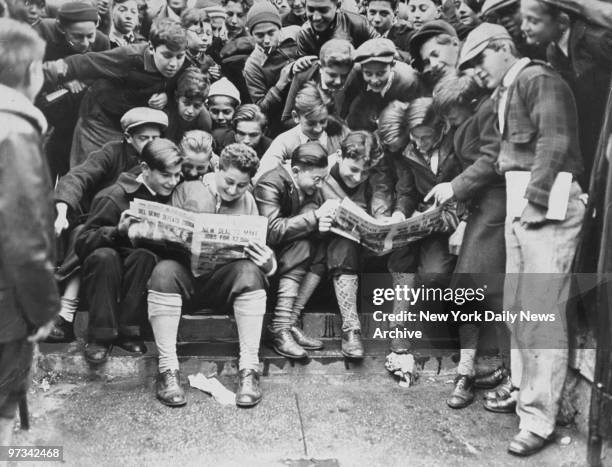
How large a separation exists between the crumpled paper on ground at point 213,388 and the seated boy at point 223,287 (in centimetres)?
8

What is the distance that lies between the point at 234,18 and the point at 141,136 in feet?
3.09

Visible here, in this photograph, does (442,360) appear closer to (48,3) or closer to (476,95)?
(476,95)

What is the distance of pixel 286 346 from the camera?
452cm

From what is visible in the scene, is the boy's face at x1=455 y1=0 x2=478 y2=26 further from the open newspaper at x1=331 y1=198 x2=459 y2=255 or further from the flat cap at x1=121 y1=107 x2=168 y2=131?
the flat cap at x1=121 y1=107 x2=168 y2=131

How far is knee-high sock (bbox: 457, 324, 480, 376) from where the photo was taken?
448cm

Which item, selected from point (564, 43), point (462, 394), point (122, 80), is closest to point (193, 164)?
point (122, 80)

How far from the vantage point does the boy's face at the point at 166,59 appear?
4.33 metres

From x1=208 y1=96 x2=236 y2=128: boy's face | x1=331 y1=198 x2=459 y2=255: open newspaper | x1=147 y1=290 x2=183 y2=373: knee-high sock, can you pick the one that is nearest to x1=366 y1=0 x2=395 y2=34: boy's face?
x1=208 y1=96 x2=236 y2=128: boy's face

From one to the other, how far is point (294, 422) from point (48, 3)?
9.21 ft

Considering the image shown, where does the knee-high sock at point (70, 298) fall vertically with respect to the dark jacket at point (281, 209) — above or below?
below

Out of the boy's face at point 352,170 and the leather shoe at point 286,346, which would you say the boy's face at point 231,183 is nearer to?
the boy's face at point 352,170

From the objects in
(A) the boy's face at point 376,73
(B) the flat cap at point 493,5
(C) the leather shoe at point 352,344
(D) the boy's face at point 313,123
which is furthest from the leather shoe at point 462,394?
(B) the flat cap at point 493,5

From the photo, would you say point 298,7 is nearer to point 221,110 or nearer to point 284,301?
point 221,110

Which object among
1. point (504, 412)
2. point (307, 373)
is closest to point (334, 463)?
point (307, 373)
